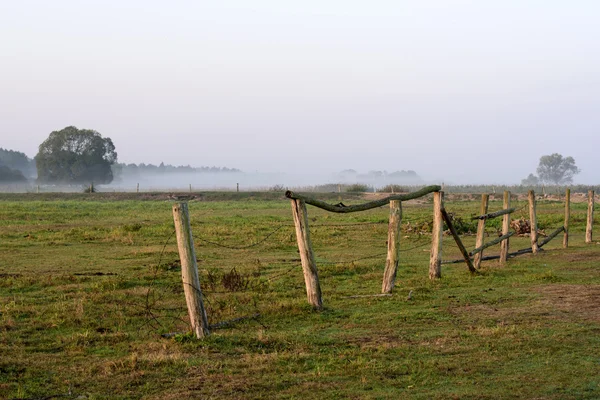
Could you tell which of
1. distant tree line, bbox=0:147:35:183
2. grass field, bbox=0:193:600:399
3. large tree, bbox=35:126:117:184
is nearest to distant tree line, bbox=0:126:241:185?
large tree, bbox=35:126:117:184

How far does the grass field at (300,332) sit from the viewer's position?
22.8ft

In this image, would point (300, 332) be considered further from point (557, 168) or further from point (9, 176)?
point (557, 168)

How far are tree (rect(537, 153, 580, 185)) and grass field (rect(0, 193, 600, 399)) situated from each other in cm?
16723

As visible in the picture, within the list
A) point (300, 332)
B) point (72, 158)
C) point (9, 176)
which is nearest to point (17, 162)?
point (9, 176)

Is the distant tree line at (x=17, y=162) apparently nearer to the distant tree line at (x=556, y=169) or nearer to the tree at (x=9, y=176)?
the tree at (x=9, y=176)

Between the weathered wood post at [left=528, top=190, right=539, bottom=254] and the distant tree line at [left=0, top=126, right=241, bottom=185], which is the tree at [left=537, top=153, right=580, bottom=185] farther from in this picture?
the weathered wood post at [left=528, top=190, right=539, bottom=254]

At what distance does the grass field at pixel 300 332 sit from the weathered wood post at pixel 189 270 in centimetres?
25

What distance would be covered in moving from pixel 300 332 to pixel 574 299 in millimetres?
5290

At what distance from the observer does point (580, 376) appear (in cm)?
711

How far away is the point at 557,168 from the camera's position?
17525 cm

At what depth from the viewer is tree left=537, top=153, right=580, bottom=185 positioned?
6850 inches

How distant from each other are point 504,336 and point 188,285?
169 inches

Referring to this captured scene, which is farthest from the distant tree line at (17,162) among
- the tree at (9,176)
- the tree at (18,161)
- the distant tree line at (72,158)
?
the distant tree line at (72,158)

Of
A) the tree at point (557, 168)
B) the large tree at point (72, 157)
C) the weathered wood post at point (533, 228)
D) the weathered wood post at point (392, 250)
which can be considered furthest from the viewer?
the tree at point (557, 168)
